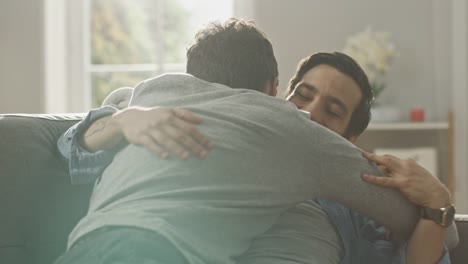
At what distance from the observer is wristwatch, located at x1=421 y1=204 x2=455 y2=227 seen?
1652 millimetres

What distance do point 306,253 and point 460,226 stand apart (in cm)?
57

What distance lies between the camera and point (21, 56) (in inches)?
184

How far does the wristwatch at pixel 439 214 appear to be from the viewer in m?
1.65

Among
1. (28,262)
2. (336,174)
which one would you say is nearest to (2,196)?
(28,262)

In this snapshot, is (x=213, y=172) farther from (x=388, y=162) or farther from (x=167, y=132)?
(x=388, y=162)

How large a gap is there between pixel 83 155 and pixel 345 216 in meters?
0.61

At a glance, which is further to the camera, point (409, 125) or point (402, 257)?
point (409, 125)

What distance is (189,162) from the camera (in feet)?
4.59

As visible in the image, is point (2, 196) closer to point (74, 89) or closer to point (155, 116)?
point (155, 116)

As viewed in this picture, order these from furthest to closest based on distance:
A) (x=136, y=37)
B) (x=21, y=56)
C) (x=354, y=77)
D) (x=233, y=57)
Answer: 1. (x=136, y=37)
2. (x=21, y=56)
3. (x=354, y=77)
4. (x=233, y=57)

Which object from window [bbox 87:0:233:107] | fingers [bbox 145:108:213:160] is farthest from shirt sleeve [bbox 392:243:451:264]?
window [bbox 87:0:233:107]

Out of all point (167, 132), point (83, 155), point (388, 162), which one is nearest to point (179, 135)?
point (167, 132)

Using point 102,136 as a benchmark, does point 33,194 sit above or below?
below

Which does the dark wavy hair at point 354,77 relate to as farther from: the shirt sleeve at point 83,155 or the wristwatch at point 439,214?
the shirt sleeve at point 83,155
